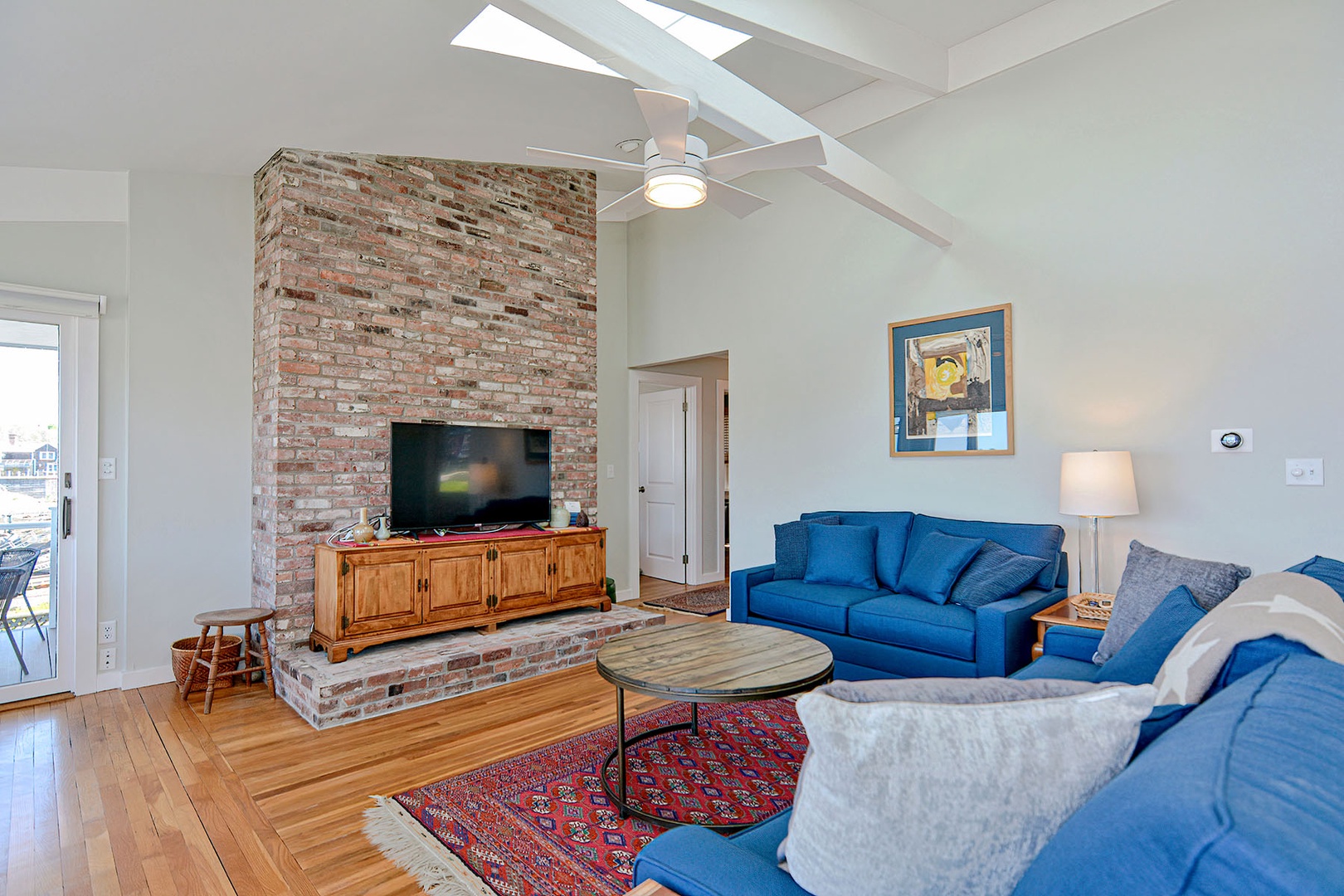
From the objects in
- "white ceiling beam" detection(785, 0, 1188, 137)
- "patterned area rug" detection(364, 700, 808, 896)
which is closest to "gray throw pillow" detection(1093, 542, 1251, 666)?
"patterned area rug" detection(364, 700, 808, 896)

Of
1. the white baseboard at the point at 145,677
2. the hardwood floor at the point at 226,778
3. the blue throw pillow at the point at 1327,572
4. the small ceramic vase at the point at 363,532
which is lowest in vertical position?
the hardwood floor at the point at 226,778

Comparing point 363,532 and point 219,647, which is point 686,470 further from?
point 219,647

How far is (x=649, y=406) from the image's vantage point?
7.39m

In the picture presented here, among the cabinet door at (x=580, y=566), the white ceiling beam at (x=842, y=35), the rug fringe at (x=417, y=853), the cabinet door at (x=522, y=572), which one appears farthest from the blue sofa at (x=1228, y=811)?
the cabinet door at (x=580, y=566)

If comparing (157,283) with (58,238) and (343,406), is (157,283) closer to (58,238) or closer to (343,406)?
(58,238)

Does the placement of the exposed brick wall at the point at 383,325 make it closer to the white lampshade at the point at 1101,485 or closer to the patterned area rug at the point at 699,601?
the patterned area rug at the point at 699,601

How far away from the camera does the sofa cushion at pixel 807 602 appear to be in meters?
3.76

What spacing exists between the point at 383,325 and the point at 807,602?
316 centimetres

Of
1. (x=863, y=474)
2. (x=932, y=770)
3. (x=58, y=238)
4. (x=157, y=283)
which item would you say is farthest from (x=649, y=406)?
(x=932, y=770)

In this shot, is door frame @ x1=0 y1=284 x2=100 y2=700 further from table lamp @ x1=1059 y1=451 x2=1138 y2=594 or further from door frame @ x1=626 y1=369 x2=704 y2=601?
table lamp @ x1=1059 y1=451 x2=1138 y2=594

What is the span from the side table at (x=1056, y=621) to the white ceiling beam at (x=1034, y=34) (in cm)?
295

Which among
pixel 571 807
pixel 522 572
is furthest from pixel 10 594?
pixel 571 807

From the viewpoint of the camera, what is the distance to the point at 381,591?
3980 mm

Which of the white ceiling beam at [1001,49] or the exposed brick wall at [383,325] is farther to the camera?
the exposed brick wall at [383,325]
